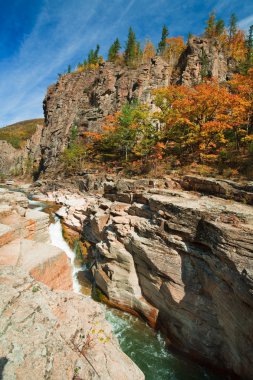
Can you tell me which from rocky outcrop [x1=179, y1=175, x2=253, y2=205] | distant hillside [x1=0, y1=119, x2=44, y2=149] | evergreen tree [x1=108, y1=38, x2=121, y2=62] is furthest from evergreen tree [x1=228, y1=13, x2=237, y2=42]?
distant hillside [x1=0, y1=119, x2=44, y2=149]

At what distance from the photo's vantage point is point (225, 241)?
824cm

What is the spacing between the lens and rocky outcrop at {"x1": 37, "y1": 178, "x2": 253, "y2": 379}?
774 cm

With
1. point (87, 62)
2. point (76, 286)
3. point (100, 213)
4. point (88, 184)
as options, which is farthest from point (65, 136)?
point (76, 286)

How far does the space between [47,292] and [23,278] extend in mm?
783

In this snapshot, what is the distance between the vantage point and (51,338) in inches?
160

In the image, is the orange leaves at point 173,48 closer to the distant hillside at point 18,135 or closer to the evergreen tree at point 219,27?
the evergreen tree at point 219,27

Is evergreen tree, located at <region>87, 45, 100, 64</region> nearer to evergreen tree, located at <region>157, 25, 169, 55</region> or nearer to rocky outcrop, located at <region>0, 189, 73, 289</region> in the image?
evergreen tree, located at <region>157, 25, 169, 55</region>

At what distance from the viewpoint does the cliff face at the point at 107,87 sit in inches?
1816

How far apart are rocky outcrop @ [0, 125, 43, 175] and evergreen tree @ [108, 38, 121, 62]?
4337cm

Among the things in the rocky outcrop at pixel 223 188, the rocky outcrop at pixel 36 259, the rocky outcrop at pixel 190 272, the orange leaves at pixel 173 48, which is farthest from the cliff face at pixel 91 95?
the rocky outcrop at pixel 36 259

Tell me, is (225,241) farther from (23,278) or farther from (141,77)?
(141,77)

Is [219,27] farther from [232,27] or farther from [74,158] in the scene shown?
[74,158]

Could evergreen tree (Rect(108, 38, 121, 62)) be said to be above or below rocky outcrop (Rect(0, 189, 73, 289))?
above

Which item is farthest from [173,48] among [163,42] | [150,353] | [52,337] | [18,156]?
[18,156]
